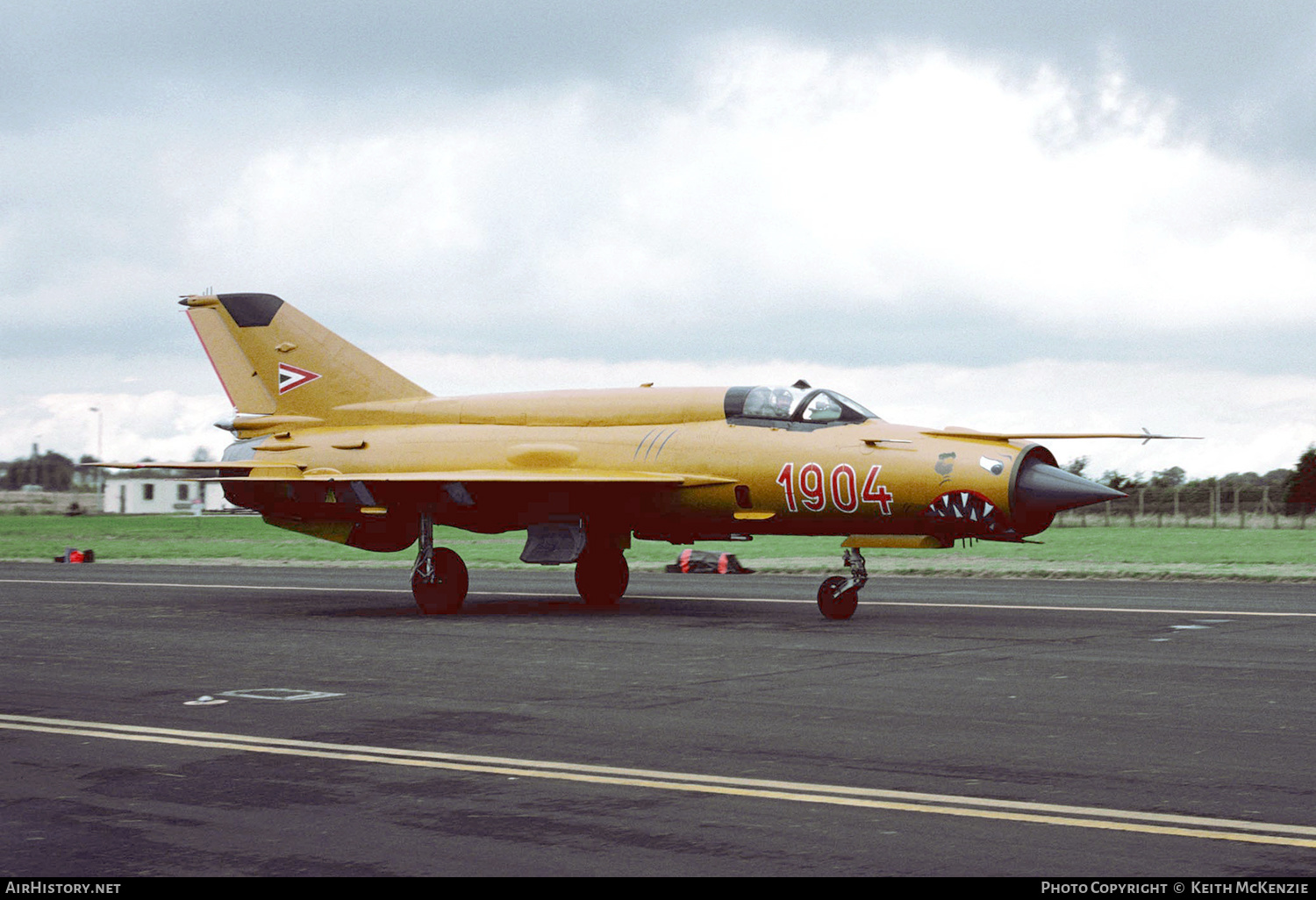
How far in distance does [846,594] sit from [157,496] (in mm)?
95524

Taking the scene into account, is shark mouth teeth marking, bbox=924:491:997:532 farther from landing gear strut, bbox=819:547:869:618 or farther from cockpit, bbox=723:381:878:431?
cockpit, bbox=723:381:878:431

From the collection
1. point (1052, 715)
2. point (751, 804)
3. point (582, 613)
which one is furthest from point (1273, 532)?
point (751, 804)

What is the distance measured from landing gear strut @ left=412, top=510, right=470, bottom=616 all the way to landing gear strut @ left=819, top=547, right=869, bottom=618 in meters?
5.24

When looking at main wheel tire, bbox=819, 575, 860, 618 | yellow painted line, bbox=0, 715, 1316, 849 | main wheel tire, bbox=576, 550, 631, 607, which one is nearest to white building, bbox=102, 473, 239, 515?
main wheel tire, bbox=576, 550, 631, 607

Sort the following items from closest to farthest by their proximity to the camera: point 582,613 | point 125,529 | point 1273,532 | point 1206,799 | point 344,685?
point 1206,799 < point 344,685 < point 582,613 < point 1273,532 < point 125,529

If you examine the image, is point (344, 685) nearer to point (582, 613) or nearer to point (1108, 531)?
point (582, 613)

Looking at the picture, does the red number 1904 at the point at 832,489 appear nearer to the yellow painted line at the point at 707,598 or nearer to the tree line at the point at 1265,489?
the yellow painted line at the point at 707,598

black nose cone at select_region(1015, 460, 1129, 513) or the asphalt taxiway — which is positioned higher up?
black nose cone at select_region(1015, 460, 1129, 513)

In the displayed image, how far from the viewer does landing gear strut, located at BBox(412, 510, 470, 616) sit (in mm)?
20469

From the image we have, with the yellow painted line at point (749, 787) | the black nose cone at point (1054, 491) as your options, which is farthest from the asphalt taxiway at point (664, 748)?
the black nose cone at point (1054, 491)

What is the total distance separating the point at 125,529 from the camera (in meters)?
63.7
